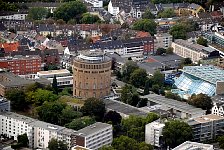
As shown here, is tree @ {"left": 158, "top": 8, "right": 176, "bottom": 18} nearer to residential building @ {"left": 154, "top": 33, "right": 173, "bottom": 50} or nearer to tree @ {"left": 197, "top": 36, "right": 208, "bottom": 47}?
residential building @ {"left": 154, "top": 33, "right": 173, "bottom": 50}

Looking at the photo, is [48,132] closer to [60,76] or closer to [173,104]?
[173,104]

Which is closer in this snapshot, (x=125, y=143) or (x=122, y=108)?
(x=125, y=143)

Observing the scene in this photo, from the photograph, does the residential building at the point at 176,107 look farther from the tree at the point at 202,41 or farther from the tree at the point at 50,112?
the tree at the point at 202,41

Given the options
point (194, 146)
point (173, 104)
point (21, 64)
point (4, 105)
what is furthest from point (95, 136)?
point (21, 64)

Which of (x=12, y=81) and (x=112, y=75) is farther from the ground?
(x=12, y=81)

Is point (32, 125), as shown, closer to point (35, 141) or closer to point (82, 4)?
point (35, 141)

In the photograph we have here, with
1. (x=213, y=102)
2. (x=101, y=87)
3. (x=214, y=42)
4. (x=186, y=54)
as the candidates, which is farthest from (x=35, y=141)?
(x=214, y=42)

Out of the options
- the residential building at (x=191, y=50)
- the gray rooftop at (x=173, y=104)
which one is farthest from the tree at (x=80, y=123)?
Result: the residential building at (x=191, y=50)
